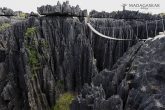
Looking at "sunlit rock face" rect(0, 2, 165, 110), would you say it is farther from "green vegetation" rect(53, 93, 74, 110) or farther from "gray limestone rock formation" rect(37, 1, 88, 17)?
"green vegetation" rect(53, 93, 74, 110)

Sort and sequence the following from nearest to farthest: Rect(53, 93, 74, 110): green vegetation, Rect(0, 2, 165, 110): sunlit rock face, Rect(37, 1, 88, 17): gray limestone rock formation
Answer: Rect(53, 93, 74, 110): green vegetation < Rect(0, 2, 165, 110): sunlit rock face < Rect(37, 1, 88, 17): gray limestone rock formation

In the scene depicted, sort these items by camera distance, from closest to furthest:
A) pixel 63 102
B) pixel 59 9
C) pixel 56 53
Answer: pixel 63 102 < pixel 56 53 < pixel 59 9

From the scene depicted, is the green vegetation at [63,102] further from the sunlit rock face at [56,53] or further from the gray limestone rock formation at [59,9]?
the gray limestone rock formation at [59,9]

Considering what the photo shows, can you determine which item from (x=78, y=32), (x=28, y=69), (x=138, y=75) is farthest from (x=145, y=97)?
(x=78, y=32)

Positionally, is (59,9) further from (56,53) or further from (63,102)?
(63,102)

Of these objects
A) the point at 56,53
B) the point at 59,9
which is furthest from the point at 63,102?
the point at 59,9

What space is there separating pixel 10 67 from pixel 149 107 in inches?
586

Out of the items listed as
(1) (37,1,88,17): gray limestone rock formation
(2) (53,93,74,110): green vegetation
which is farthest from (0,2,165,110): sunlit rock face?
(2) (53,93,74,110): green vegetation

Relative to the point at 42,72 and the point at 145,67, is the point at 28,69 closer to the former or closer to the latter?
the point at 42,72

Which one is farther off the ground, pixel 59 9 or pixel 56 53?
pixel 59 9

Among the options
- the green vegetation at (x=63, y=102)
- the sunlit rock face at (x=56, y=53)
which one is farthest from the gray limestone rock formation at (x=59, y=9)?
the green vegetation at (x=63, y=102)

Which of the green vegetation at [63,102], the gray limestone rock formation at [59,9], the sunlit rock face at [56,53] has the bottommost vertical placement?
the green vegetation at [63,102]

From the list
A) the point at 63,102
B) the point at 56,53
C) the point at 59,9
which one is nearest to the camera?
the point at 63,102

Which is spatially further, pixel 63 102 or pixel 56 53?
pixel 56 53
